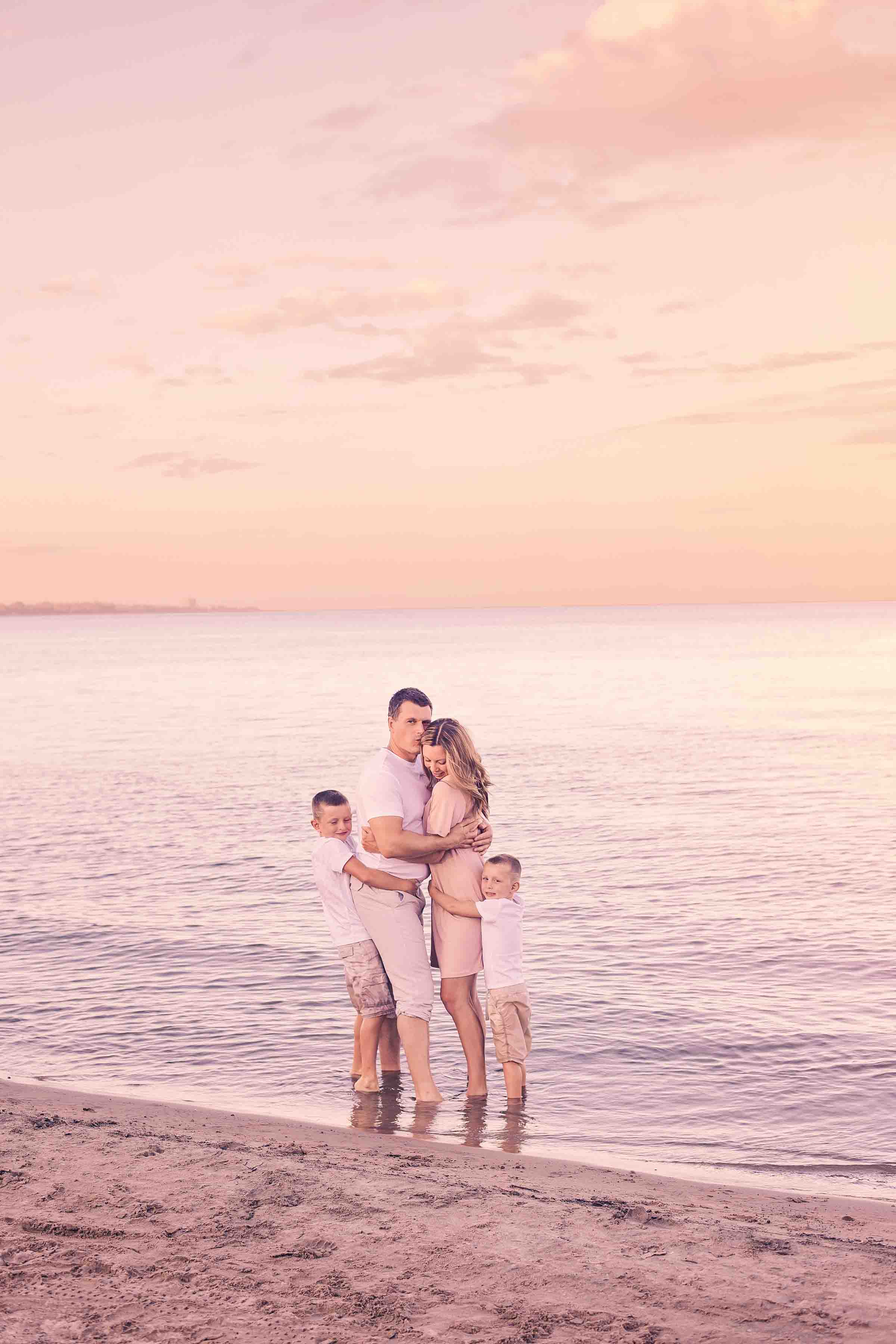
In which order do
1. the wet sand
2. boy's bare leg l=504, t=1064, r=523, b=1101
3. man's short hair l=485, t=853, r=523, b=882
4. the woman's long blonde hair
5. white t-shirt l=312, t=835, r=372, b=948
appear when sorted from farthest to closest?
boy's bare leg l=504, t=1064, r=523, b=1101 → white t-shirt l=312, t=835, r=372, b=948 → man's short hair l=485, t=853, r=523, b=882 → the woman's long blonde hair → the wet sand

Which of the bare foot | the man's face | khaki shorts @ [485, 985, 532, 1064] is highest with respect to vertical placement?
the man's face

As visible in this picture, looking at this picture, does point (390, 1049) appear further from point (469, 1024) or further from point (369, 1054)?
point (469, 1024)

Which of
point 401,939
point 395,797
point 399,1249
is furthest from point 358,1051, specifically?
point 399,1249

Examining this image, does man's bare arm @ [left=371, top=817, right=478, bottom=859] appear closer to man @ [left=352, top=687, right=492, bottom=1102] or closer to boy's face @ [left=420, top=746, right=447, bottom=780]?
man @ [left=352, top=687, right=492, bottom=1102]

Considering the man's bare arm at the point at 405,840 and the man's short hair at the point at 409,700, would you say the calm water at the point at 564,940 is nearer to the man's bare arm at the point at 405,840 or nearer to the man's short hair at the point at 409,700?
the man's bare arm at the point at 405,840

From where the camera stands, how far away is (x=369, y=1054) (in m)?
8.27

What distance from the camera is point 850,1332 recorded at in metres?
4.47

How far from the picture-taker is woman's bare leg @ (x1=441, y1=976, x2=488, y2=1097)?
7.76 m

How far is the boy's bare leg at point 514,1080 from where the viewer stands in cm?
805

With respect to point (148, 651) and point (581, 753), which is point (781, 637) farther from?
point (581, 753)

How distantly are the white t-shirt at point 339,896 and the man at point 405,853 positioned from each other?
0.09 metres

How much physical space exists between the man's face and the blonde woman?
49 mm

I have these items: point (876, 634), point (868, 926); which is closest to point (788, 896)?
point (868, 926)

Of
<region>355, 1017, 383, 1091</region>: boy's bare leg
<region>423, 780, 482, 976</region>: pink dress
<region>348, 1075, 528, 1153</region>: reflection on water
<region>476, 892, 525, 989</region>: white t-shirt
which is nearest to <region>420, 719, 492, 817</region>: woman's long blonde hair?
<region>423, 780, 482, 976</region>: pink dress
